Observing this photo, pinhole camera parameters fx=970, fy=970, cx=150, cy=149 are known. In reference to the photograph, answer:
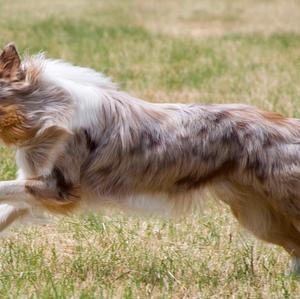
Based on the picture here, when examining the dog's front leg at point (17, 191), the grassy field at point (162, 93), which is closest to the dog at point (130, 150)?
the dog's front leg at point (17, 191)

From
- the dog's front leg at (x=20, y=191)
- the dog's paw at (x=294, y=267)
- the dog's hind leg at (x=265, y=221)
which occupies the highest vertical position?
the dog's front leg at (x=20, y=191)

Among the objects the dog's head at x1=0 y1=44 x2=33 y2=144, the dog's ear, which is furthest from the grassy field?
the dog's ear

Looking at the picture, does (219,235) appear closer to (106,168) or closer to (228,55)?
(106,168)

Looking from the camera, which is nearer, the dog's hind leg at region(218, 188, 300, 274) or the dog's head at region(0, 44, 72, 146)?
the dog's head at region(0, 44, 72, 146)

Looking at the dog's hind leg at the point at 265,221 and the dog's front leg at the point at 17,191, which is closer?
the dog's front leg at the point at 17,191

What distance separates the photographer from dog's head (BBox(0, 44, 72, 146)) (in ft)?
19.4

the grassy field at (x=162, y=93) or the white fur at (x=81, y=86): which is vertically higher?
the white fur at (x=81, y=86)

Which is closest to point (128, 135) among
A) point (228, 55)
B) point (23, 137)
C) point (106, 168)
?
point (106, 168)

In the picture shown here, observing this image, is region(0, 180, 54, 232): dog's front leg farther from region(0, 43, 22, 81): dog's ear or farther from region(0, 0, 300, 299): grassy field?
region(0, 43, 22, 81): dog's ear

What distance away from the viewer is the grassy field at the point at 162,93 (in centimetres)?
589

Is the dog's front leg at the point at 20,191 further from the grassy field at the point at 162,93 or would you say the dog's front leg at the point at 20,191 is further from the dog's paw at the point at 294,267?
the dog's paw at the point at 294,267

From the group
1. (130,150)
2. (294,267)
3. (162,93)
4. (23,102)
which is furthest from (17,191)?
(162,93)

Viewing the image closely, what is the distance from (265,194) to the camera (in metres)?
5.92

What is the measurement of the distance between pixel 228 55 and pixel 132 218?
8.00 metres
